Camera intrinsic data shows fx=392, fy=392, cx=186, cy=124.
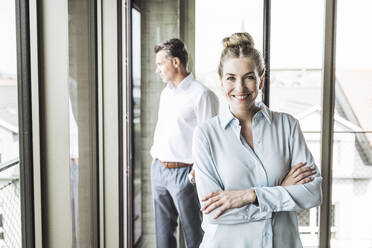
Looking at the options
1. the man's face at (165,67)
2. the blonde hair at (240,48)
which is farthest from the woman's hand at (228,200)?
the man's face at (165,67)

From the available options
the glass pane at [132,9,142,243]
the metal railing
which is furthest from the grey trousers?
the metal railing

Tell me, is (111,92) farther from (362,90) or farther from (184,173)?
(362,90)

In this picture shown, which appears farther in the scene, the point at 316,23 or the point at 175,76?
the point at 175,76

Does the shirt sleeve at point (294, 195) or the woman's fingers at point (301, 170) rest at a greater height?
the woman's fingers at point (301, 170)

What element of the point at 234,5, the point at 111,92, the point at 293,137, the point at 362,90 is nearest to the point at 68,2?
the point at 111,92

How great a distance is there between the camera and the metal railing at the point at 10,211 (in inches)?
53.9

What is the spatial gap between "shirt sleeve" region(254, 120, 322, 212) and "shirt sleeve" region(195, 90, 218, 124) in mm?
715

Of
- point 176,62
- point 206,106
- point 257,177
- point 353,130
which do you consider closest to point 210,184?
point 257,177

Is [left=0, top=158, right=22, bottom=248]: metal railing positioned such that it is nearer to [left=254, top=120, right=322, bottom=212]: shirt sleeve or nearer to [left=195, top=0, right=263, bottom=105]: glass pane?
[left=254, top=120, right=322, bottom=212]: shirt sleeve

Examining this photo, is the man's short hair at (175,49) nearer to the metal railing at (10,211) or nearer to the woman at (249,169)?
the woman at (249,169)

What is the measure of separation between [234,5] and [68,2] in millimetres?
978

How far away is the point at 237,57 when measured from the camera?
164 cm

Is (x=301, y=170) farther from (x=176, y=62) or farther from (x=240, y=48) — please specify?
(x=176, y=62)

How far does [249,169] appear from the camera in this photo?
1565 millimetres
